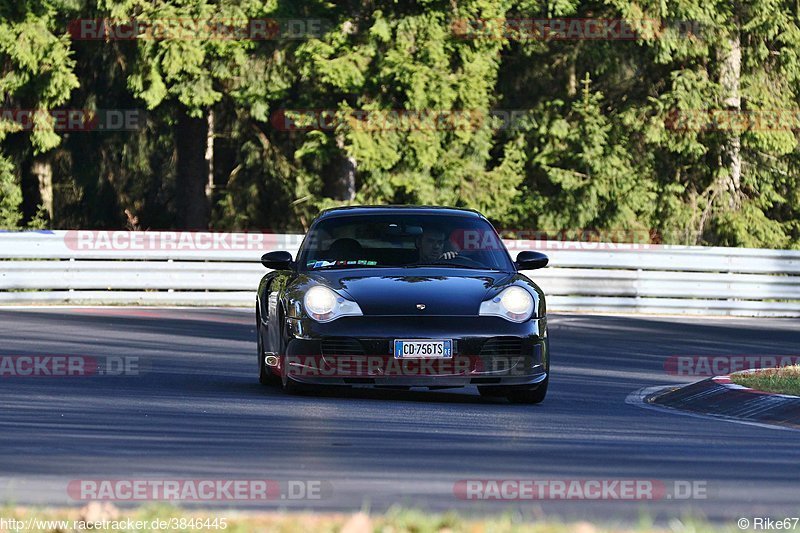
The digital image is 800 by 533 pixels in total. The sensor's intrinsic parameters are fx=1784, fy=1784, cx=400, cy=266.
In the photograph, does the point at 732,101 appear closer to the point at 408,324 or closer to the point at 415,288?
the point at 415,288

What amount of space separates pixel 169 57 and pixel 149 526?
2950cm

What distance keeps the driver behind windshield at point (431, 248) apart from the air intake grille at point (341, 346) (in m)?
1.36

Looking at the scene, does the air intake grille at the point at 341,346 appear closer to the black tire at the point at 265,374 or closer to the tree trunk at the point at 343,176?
the black tire at the point at 265,374

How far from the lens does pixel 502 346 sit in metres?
12.4

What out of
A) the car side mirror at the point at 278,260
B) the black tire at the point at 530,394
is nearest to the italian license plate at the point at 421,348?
the black tire at the point at 530,394

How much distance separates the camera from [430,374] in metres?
12.3

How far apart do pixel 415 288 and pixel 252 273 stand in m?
14.0

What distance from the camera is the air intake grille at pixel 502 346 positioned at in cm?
1233

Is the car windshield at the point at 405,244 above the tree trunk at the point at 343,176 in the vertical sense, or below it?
above

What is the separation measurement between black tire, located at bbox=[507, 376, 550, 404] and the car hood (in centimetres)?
76

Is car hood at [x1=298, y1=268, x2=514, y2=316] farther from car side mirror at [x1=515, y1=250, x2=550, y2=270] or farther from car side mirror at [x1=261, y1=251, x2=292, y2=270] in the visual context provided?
car side mirror at [x1=261, y1=251, x2=292, y2=270]

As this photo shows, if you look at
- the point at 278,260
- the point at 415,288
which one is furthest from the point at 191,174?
the point at 415,288

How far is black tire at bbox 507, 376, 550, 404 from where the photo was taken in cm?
1270

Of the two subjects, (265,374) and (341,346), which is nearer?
(341,346)
